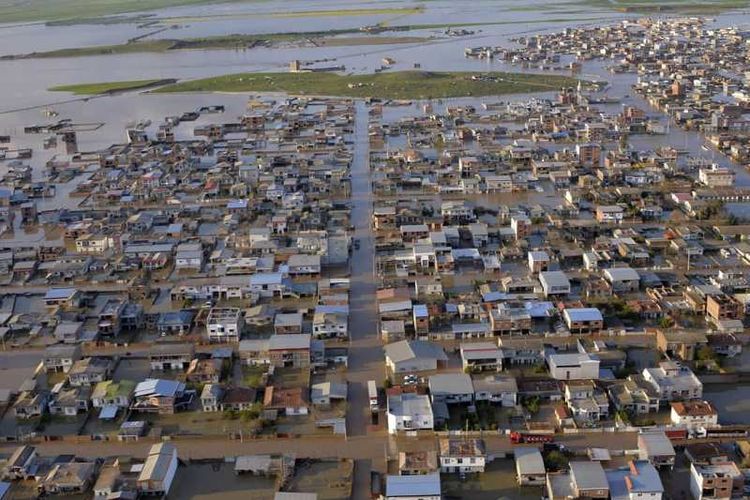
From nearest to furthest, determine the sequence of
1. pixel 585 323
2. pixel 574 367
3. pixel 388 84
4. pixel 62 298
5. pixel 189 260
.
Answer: pixel 574 367 < pixel 585 323 < pixel 62 298 < pixel 189 260 < pixel 388 84

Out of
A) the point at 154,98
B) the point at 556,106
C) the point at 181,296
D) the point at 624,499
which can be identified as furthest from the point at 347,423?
the point at 154,98

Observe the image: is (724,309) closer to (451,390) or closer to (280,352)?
(451,390)

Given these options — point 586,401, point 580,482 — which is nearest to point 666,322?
point 586,401

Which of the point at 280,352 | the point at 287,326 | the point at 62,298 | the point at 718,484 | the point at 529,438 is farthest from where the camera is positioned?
the point at 62,298

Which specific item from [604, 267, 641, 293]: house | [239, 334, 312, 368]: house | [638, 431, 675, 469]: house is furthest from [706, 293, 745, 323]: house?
[239, 334, 312, 368]: house

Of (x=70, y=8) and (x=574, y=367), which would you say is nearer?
(x=574, y=367)

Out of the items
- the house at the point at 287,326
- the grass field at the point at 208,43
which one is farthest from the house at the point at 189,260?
the grass field at the point at 208,43
